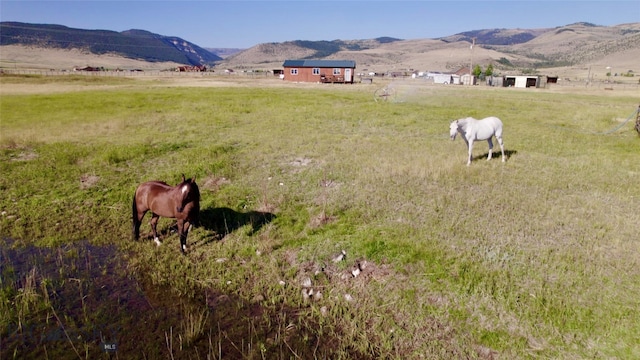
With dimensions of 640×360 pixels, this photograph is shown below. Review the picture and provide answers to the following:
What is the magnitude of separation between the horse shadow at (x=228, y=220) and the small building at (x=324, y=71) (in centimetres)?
6859

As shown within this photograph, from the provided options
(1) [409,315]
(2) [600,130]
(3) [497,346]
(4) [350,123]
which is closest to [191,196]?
(1) [409,315]

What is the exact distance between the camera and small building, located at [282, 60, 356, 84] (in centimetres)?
7497

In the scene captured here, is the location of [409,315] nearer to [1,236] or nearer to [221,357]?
[221,357]

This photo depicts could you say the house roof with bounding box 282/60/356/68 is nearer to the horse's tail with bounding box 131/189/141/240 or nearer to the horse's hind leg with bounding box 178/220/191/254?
the horse's tail with bounding box 131/189/141/240

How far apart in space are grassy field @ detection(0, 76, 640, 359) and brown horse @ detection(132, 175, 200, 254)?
2.27 ft

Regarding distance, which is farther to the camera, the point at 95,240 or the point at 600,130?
the point at 600,130

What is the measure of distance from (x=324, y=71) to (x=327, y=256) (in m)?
72.5

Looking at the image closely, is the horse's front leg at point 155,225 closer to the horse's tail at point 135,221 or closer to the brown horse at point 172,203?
the brown horse at point 172,203

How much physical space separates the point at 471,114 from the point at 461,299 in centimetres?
2575

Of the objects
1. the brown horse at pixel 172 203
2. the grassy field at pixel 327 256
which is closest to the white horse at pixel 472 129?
the grassy field at pixel 327 256

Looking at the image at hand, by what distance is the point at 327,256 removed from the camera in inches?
319

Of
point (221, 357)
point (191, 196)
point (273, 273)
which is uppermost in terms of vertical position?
point (191, 196)

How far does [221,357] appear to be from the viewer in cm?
567

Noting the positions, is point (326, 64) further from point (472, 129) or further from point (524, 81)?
point (472, 129)
